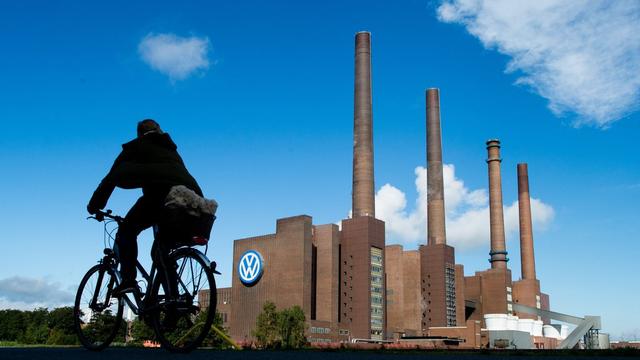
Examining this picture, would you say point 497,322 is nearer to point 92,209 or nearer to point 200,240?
point 92,209

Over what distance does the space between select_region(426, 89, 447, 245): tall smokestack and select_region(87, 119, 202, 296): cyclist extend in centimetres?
9919

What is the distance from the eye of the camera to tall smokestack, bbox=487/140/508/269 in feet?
364

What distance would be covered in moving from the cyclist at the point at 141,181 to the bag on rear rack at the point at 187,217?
0.78 ft

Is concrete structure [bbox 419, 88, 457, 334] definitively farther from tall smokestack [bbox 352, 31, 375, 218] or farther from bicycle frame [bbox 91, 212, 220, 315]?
bicycle frame [bbox 91, 212, 220, 315]

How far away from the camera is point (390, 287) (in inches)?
4277

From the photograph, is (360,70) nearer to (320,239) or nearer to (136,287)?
(320,239)

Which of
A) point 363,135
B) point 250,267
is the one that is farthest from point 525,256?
point 250,267

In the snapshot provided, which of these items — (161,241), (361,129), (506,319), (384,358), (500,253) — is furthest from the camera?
(500,253)

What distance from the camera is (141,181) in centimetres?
653

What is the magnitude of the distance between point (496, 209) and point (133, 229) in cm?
10927

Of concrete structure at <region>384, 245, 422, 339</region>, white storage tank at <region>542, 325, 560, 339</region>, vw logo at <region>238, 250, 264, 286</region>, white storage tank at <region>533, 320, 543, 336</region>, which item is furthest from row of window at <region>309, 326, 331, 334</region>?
Answer: white storage tank at <region>542, 325, 560, 339</region>

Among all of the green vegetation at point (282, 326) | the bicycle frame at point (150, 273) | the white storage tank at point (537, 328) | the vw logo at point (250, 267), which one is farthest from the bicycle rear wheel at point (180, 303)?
the white storage tank at point (537, 328)

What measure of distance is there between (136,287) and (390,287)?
10428cm

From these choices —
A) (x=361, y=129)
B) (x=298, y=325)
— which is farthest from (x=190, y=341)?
(x=361, y=129)
